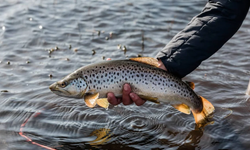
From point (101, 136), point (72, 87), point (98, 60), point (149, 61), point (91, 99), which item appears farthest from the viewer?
point (98, 60)

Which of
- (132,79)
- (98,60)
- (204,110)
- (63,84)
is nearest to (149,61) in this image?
(132,79)

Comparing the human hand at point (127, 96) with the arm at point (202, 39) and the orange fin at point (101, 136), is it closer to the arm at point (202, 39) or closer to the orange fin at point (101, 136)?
the arm at point (202, 39)

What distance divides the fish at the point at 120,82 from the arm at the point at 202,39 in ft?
0.48

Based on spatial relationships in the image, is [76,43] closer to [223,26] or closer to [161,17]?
[161,17]

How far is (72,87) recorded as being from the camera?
418cm

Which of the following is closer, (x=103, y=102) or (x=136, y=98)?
(x=103, y=102)

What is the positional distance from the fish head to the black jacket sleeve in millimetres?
1130

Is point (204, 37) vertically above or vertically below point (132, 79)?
above

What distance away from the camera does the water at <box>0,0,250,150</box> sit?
4848 millimetres

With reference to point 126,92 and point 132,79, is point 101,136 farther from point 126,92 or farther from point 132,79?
point 132,79

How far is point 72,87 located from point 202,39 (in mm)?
1814

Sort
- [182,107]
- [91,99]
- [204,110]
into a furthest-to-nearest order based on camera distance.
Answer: [204,110], [182,107], [91,99]

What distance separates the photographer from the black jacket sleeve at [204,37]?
170 inches

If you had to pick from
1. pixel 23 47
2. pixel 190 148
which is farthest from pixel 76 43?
pixel 190 148
